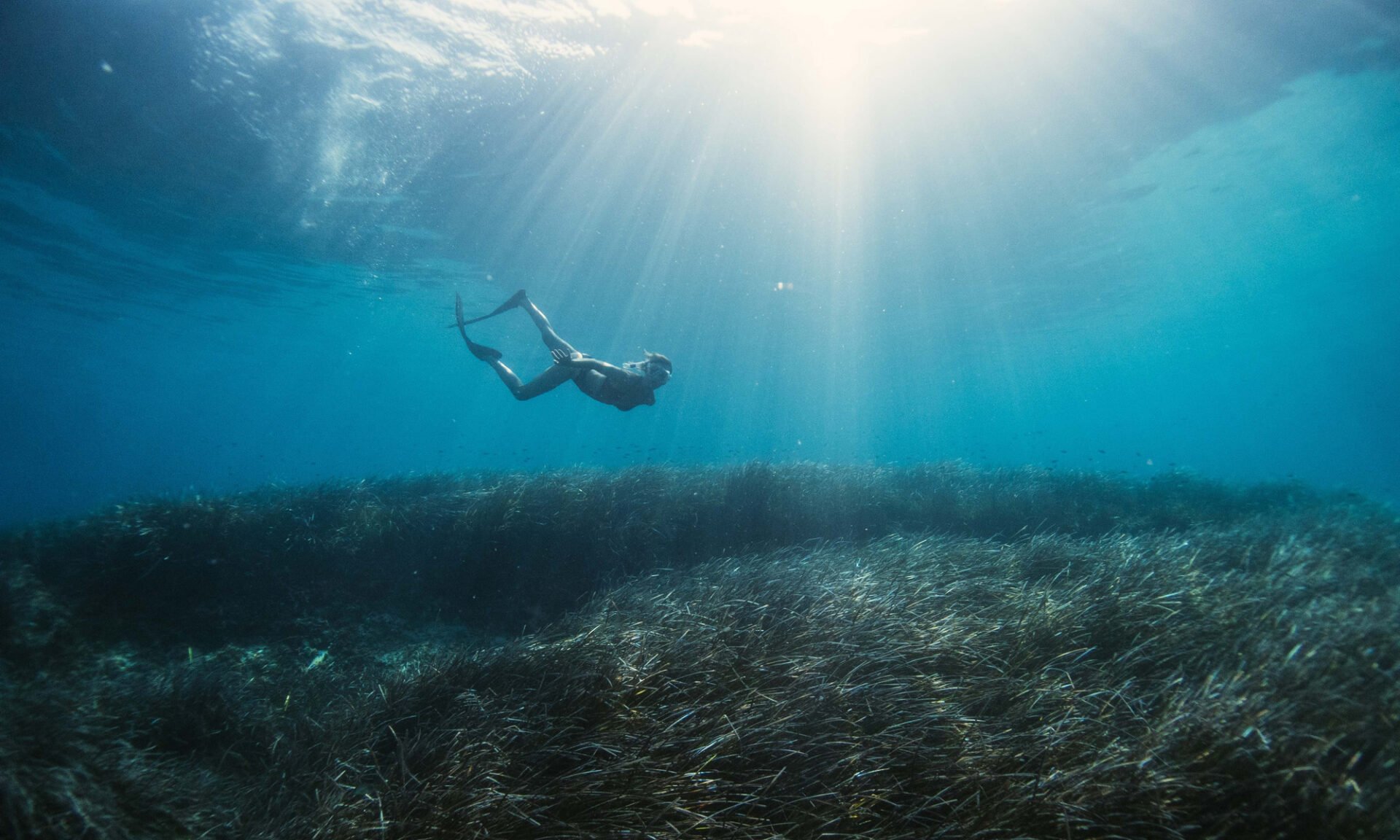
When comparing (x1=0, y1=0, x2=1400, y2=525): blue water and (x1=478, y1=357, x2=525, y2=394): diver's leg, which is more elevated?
(x1=0, y1=0, x2=1400, y2=525): blue water

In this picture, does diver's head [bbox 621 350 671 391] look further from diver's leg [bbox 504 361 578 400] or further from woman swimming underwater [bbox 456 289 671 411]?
diver's leg [bbox 504 361 578 400]

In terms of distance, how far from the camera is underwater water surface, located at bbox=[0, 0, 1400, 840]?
224 centimetres

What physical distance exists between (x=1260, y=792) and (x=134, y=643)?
26.5 feet

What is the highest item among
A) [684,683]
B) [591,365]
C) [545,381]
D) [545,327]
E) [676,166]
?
[676,166]

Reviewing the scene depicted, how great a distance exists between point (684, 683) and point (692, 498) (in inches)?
197

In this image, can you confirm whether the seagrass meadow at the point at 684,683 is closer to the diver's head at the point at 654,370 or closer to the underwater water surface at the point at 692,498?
the underwater water surface at the point at 692,498

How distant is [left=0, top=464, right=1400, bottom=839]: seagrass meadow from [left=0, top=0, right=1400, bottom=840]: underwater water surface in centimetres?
3

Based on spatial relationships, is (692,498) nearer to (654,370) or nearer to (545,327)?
(654,370)

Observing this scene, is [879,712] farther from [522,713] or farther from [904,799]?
[522,713]

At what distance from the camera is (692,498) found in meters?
7.95

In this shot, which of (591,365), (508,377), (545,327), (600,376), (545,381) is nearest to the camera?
(591,365)

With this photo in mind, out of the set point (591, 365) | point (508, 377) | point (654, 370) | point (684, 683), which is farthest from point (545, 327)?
point (684, 683)

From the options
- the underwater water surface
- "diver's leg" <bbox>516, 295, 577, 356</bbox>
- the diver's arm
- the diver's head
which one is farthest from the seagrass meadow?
"diver's leg" <bbox>516, 295, 577, 356</bbox>

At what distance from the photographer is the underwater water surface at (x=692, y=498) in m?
2.24
